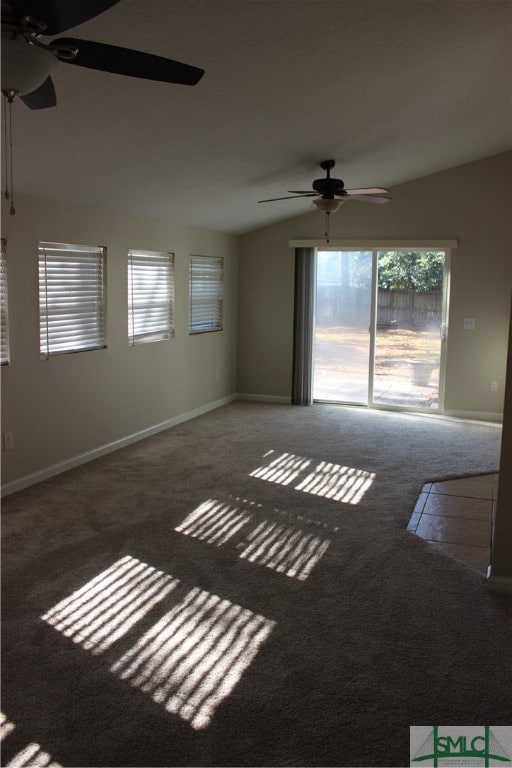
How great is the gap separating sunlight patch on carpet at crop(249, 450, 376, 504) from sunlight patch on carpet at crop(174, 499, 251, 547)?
2.32ft

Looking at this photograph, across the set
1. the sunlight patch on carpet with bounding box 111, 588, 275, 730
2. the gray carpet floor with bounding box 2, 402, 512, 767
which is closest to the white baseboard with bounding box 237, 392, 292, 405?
the gray carpet floor with bounding box 2, 402, 512, 767

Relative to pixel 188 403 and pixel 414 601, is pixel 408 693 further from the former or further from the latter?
pixel 188 403

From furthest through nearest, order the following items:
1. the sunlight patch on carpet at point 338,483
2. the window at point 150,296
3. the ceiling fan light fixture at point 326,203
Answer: the window at point 150,296 < the ceiling fan light fixture at point 326,203 < the sunlight patch on carpet at point 338,483

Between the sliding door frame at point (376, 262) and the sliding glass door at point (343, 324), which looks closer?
the sliding door frame at point (376, 262)

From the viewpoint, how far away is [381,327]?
834 cm

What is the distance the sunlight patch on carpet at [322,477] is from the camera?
509 cm

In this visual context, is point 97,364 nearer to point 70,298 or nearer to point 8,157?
point 70,298

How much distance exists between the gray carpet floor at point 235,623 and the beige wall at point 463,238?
2.70 m

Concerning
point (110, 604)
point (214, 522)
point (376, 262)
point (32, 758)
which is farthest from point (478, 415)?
point (32, 758)

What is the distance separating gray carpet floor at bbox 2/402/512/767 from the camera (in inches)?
94.7

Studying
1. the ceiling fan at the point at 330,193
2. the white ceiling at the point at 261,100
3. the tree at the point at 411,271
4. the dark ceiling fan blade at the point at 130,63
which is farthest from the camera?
the tree at the point at 411,271

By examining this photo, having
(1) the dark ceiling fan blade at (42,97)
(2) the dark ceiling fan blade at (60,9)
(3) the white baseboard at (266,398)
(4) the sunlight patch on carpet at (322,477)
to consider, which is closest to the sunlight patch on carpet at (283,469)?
(4) the sunlight patch on carpet at (322,477)

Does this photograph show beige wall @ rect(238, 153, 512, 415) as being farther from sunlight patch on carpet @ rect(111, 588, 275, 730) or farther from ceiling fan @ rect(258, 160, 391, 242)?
sunlight patch on carpet @ rect(111, 588, 275, 730)

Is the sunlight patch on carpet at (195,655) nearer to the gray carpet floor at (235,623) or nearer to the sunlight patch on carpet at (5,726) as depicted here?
the gray carpet floor at (235,623)
